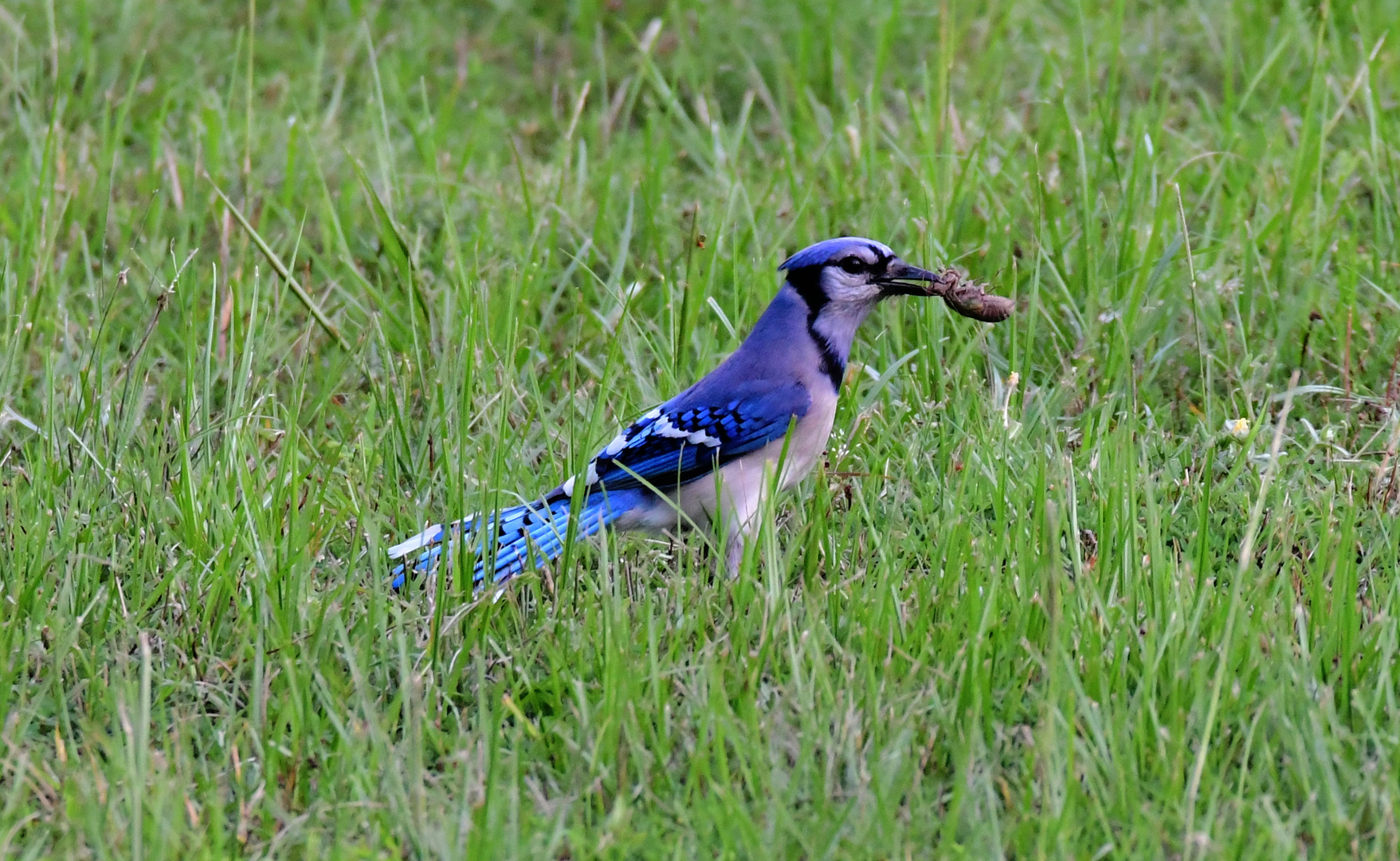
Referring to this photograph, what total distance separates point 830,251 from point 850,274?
0.07 metres

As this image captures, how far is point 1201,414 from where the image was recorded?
181 inches

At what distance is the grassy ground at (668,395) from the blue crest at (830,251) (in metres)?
0.27

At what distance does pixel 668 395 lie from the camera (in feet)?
15.0

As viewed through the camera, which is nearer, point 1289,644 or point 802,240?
point 1289,644

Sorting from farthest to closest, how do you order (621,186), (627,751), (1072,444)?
(621,186)
(1072,444)
(627,751)

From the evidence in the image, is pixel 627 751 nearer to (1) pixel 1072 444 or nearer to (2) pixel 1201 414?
(1) pixel 1072 444

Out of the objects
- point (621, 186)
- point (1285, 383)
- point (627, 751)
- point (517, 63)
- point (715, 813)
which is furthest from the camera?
point (517, 63)

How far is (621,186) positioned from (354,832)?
11.3ft

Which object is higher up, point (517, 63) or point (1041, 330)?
point (517, 63)

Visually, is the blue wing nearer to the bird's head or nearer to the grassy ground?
the grassy ground

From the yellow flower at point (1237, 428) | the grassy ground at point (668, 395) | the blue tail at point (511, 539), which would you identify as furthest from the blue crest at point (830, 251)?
the yellow flower at point (1237, 428)

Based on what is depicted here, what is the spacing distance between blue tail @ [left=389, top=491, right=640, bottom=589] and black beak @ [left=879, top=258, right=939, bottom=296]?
0.89m

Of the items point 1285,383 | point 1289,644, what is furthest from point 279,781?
point 1285,383

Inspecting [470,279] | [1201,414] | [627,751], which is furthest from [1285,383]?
[627,751]
